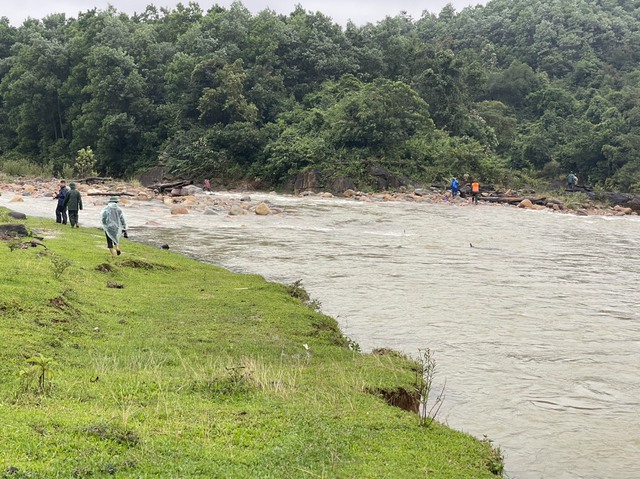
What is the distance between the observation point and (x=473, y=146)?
5378 cm

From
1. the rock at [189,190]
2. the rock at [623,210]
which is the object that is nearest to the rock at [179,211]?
the rock at [189,190]

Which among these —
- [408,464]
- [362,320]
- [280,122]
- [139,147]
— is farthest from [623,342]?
[139,147]

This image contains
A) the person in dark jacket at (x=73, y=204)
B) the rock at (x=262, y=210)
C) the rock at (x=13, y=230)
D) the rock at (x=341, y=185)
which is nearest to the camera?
the rock at (x=13, y=230)

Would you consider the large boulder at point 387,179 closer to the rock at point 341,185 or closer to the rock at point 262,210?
the rock at point 341,185

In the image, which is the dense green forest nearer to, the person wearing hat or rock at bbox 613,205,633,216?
rock at bbox 613,205,633,216

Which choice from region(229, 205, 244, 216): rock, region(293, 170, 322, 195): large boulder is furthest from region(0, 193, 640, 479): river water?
region(293, 170, 322, 195): large boulder

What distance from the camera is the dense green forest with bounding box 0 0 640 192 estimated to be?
52031 mm

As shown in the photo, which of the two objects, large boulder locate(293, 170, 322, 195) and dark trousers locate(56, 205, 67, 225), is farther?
large boulder locate(293, 170, 322, 195)

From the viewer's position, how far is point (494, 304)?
1379 centimetres

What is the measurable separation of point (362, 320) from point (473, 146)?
44.2m

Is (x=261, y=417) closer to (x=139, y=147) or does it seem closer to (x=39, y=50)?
(x=139, y=147)

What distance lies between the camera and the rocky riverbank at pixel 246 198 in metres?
34.6

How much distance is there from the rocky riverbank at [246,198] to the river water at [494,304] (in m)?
3.70

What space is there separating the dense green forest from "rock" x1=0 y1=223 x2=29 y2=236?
116 ft
